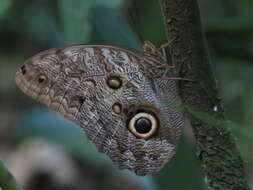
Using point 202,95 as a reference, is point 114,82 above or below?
above

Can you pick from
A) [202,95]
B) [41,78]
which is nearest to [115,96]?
[41,78]

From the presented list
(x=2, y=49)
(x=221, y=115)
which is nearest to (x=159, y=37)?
(x=221, y=115)

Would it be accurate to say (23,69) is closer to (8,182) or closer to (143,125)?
(143,125)

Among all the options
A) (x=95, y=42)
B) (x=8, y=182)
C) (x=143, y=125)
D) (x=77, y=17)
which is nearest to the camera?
(x=8, y=182)

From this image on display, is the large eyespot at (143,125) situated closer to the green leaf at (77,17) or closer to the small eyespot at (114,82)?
the small eyespot at (114,82)

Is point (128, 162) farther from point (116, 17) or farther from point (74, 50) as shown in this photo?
point (116, 17)

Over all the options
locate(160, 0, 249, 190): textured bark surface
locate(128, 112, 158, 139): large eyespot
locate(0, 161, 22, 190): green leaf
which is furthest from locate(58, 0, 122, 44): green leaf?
locate(0, 161, 22, 190): green leaf

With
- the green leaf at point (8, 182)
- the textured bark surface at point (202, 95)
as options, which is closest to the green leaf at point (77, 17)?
the textured bark surface at point (202, 95)

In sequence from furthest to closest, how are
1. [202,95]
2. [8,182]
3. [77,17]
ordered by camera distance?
[77,17]
[202,95]
[8,182]
